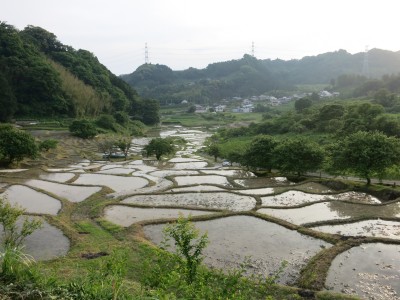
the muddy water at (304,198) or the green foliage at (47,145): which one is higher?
the green foliage at (47,145)

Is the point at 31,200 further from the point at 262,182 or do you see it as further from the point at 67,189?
the point at 262,182

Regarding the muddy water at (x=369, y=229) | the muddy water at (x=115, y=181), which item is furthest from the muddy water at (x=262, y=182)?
the muddy water at (x=369, y=229)

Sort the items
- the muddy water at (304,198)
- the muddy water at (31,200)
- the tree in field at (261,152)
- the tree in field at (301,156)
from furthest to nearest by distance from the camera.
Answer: the tree in field at (261,152) → the tree in field at (301,156) → the muddy water at (304,198) → the muddy water at (31,200)

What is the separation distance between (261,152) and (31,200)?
Result: 935 inches

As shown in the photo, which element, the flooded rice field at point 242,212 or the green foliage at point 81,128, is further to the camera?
the green foliage at point 81,128

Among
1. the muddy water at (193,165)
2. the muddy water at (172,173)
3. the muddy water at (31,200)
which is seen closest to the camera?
the muddy water at (31,200)

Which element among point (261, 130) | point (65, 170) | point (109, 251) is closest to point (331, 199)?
point (109, 251)

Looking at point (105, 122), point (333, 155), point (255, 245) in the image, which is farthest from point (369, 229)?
point (105, 122)

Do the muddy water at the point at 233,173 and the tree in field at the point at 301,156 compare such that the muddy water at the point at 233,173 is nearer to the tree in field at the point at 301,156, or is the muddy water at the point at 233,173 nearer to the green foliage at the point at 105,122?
the tree in field at the point at 301,156

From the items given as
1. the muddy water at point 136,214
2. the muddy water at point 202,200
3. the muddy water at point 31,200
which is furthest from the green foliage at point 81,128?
the muddy water at point 136,214

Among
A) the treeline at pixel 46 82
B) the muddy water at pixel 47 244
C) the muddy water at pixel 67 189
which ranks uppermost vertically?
the treeline at pixel 46 82

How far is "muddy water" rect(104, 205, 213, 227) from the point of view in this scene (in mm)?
21172

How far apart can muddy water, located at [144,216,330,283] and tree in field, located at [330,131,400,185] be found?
12848mm

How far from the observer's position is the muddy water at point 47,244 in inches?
603
